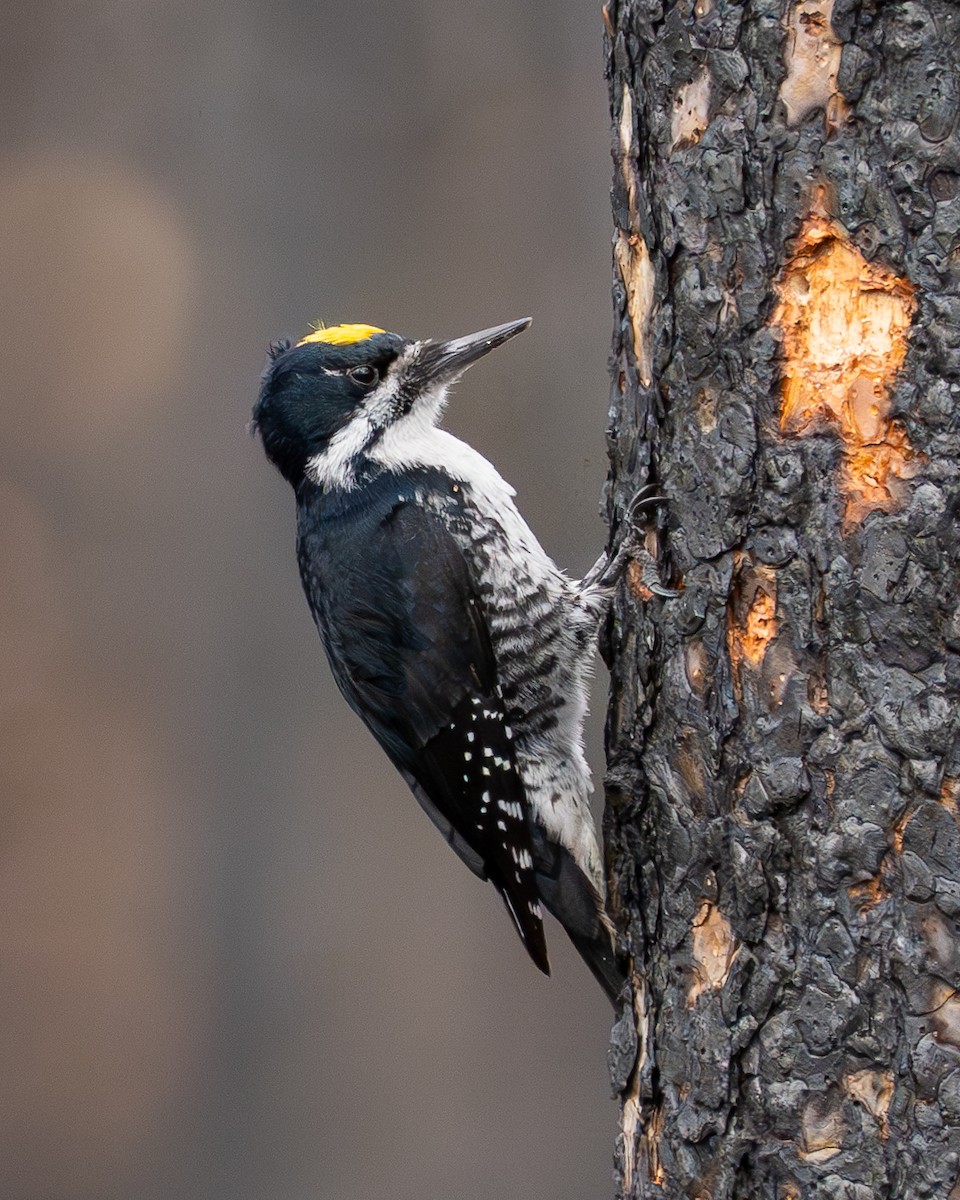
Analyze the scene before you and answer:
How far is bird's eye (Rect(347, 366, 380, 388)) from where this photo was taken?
8.46 feet

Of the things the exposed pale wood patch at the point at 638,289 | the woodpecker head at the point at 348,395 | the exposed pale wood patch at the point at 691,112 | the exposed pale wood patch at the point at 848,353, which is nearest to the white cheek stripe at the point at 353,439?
the woodpecker head at the point at 348,395

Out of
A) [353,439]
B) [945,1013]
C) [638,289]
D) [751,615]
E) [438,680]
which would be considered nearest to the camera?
[945,1013]

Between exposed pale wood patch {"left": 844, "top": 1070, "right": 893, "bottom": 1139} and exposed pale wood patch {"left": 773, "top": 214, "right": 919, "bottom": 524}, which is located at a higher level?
exposed pale wood patch {"left": 773, "top": 214, "right": 919, "bottom": 524}

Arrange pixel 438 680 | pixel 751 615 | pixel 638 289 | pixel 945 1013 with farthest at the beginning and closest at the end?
1. pixel 438 680
2. pixel 638 289
3. pixel 751 615
4. pixel 945 1013

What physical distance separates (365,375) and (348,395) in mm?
53

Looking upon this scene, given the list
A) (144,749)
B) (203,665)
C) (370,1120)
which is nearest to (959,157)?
(203,665)

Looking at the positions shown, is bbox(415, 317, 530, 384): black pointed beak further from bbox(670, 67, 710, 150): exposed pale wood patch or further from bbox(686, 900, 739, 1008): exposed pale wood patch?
bbox(686, 900, 739, 1008): exposed pale wood patch

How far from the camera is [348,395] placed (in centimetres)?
257

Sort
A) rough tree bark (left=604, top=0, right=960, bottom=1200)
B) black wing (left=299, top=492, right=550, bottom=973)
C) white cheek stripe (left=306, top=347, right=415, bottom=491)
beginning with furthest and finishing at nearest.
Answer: white cheek stripe (left=306, top=347, right=415, bottom=491)
black wing (left=299, top=492, right=550, bottom=973)
rough tree bark (left=604, top=0, right=960, bottom=1200)

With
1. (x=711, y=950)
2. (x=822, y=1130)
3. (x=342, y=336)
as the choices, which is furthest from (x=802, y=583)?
(x=342, y=336)

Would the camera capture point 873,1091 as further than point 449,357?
No

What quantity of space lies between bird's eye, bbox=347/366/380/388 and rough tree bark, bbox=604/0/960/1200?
38.0 inches

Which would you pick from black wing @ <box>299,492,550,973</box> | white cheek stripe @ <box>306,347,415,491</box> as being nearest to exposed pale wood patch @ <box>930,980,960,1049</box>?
black wing @ <box>299,492,550,973</box>

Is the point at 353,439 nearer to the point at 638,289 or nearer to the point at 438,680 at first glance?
the point at 438,680
